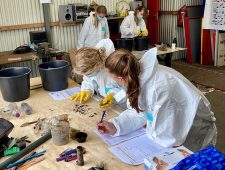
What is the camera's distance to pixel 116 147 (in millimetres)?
1207

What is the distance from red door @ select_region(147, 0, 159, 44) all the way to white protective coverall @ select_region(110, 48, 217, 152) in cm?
473

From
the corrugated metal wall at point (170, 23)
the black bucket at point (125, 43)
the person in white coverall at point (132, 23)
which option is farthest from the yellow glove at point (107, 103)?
the corrugated metal wall at point (170, 23)

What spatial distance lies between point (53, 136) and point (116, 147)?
31 cm

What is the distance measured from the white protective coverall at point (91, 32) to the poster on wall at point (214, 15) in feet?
7.21

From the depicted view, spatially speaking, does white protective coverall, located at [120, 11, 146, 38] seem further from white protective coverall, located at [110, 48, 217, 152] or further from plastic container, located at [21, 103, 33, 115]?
Answer: white protective coverall, located at [110, 48, 217, 152]

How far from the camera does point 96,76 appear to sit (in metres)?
1.92

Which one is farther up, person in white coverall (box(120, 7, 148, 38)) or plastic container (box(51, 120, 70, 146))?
person in white coverall (box(120, 7, 148, 38))

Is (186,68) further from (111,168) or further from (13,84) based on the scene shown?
(111,168)

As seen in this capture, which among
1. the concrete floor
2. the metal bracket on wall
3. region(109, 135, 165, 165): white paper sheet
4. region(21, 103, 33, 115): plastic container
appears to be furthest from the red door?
region(109, 135, 165, 165): white paper sheet

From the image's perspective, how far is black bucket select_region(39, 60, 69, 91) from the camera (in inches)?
74.0

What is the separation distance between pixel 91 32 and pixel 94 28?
0.09 meters

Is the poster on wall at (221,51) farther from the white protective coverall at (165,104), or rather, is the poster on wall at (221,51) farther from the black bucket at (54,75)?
the white protective coverall at (165,104)

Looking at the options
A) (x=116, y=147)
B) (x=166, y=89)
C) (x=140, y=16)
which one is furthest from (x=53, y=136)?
(x=140, y=16)

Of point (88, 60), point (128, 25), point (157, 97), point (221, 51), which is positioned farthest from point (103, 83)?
point (221, 51)
